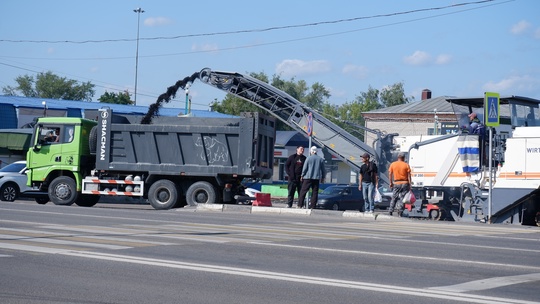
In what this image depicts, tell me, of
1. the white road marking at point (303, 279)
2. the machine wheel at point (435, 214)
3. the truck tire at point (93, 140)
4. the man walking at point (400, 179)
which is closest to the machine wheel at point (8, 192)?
the truck tire at point (93, 140)

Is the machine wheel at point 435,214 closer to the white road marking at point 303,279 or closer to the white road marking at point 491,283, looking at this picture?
the white road marking at point 491,283

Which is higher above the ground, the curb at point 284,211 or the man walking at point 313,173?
the man walking at point 313,173

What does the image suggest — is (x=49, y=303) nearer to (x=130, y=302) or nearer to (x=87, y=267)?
(x=130, y=302)

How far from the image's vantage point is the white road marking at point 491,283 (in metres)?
8.64

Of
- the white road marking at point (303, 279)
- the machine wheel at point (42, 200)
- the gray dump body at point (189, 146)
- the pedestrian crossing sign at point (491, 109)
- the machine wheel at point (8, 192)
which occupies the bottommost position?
the white road marking at point (303, 279)

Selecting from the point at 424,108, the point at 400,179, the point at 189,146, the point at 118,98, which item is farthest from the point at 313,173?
the point at 118,98

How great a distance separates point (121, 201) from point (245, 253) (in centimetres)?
2195

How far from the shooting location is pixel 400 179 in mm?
21156

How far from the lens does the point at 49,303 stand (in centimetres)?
739

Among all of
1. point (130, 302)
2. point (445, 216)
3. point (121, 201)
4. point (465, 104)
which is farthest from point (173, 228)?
point (121, 201)

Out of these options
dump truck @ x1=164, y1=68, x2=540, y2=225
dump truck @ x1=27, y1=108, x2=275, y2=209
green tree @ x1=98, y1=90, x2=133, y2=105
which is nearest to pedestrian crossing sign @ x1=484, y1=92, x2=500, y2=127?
dump truck @ x1=164, y1=68, x2=540, y2=225

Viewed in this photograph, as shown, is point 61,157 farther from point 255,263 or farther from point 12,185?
point 255,263

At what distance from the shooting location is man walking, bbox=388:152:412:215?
2106 centimetres

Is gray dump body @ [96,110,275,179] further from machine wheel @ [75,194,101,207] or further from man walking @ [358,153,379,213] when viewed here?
man walking @ [358,153,379,213]
